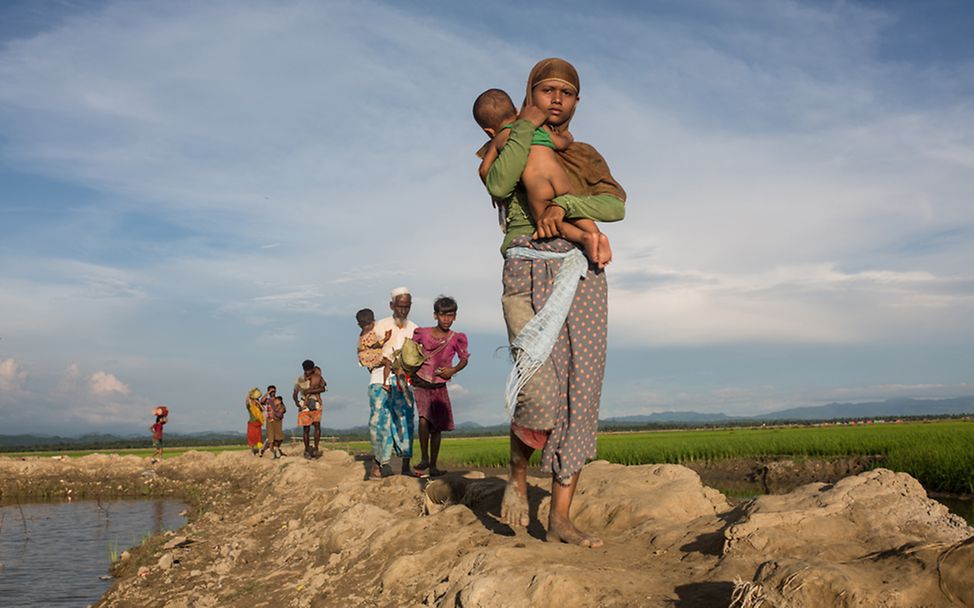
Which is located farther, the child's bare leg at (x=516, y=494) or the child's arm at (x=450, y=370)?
the child's arm at (x=450, y=370)

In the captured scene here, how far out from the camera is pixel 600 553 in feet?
11.6

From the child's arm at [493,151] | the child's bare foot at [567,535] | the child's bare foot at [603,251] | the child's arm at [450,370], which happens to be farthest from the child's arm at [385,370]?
the child's bare foot at [603,251]

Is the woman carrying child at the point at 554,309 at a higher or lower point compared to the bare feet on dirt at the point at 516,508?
higher

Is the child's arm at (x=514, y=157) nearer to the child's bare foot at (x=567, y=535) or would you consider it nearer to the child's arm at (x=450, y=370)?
the child's bare foot at (x=567, y=535)

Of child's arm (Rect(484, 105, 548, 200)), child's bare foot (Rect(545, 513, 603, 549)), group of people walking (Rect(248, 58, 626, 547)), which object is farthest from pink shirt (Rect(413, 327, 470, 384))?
child's bare foot (Rect(545, 513, 603, 549))

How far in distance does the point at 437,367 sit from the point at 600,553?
3804 millimetres

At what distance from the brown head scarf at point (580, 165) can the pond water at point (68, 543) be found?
5.91 metres

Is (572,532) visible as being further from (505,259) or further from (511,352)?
(505,259)

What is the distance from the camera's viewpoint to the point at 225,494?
41.1ft

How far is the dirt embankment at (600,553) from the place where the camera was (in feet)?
7.64

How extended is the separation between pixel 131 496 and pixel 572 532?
14.7 m

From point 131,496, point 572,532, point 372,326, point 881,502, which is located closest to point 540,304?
point 572,532

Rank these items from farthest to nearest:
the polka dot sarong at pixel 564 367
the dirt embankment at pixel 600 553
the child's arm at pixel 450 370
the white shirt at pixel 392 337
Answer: the white shirt at pixel 392 337 < the child's arm at pixel 450 370 < the polka dot sarong at pixel 564 367 < the dirt embankment at pixel 600 553

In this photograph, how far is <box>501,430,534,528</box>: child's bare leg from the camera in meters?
3.80
